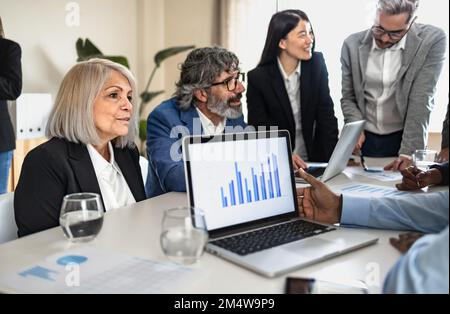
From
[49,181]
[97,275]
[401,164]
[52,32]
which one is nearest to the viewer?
[97,275]

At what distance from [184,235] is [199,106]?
126 centimetres

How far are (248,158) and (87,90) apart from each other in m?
0.71

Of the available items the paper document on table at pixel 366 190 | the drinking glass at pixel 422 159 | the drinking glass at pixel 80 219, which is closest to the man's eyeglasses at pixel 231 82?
the paper document on table at pixel 366 190

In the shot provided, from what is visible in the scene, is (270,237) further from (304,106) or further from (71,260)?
(304,106)

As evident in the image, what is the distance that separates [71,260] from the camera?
40.5 inches

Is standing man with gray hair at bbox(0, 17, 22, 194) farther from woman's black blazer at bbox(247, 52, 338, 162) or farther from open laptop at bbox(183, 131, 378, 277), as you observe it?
open laptop at bbox(183, 131, 378, 277)

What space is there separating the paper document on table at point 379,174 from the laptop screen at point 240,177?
77 cm

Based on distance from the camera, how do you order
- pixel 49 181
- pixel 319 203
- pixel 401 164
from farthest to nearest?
pixel 401 164
pixel 49 181
pixel 319 203

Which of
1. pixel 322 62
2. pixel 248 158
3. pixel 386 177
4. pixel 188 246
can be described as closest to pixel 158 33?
pixel 322 62

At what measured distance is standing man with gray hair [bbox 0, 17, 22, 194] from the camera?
8.73 feet

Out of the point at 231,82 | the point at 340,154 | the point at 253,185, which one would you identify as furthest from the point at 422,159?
the point at 253,185

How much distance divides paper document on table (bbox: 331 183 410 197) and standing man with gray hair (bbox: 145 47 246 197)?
0.64 meters

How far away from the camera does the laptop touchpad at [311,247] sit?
1.05 m

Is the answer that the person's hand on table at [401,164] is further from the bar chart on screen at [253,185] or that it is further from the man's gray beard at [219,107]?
the bar chart on screen at [253,185]
